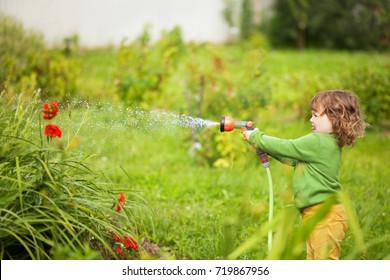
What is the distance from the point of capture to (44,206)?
2.28 meters

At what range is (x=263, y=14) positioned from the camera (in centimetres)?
1158

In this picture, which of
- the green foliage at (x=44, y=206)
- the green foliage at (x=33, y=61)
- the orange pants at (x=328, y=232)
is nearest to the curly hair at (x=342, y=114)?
the orange pants at (x=328, y=232)

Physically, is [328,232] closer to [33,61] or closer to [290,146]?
[290,146]

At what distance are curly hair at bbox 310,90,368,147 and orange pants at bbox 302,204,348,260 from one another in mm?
316

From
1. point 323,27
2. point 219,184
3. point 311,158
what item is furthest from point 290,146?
point 323,27

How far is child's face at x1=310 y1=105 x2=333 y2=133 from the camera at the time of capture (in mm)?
2543

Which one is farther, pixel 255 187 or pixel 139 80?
pixel 139 80

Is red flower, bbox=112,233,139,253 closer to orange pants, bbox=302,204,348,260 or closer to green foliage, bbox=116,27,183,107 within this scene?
orange pants, bbox=302,204,348,260

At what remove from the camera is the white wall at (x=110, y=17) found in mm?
6957

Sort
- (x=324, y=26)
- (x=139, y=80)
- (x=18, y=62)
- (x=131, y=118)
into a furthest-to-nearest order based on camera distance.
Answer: (x=324, y=26)
(x=18, y=62)
(x=139, y=80)
(x=131, y=118)

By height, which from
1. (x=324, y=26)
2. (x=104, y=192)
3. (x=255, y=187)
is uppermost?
(x=324, y=26)
